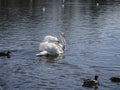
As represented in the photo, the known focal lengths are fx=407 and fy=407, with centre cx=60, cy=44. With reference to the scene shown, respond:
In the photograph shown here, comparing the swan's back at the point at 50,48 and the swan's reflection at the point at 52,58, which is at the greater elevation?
the swan's back at the point at 50,48

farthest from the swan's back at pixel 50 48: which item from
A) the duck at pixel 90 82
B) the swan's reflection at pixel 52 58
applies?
the duck at pixel 90 82

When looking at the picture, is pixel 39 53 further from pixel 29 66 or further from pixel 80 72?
pixel 80 72

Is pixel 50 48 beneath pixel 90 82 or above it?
above

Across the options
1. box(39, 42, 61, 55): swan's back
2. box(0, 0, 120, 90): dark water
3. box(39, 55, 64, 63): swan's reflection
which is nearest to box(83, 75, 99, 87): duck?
box(0, 0, 120, 90): dark water

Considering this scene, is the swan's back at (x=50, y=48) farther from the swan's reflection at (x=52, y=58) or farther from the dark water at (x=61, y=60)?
the dark water at (x=61, y=60)

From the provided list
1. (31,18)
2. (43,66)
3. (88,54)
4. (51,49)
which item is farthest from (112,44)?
(31,18)

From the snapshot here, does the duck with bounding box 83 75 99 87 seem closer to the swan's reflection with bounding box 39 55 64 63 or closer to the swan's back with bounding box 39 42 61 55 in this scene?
the swan's reflection with bounding box 39 55 64 63

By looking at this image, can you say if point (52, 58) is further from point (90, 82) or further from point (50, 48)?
point (90, 82)

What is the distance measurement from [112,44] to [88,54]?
6.70 m

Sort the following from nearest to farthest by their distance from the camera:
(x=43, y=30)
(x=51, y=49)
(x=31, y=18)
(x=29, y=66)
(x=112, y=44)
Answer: (x=29, y=66), (x=51, y=49), (x=112, y=44), (x=43, y=30), (x=31, y=18)

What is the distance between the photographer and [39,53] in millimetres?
38500

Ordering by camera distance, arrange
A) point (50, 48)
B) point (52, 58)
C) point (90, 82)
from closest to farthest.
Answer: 1. point (90, 82)
2. point (52, 58)
3. point (50, 48)

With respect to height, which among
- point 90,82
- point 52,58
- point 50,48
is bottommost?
point 52,58

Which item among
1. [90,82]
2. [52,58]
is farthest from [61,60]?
[90,82]
